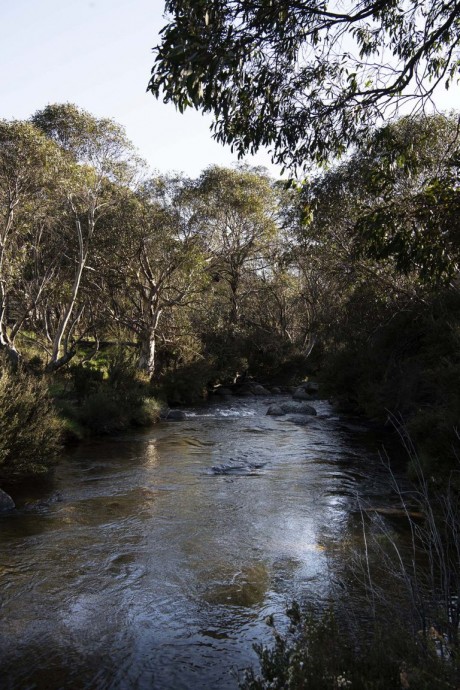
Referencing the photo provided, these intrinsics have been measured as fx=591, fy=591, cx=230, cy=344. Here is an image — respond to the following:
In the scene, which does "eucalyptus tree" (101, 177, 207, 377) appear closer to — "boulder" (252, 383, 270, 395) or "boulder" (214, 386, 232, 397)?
"boulder" (214, 386, 232, 397)

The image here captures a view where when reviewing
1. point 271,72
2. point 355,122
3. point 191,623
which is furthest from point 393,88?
point 191,623

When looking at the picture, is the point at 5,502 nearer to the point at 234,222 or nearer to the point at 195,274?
the point at 195,274

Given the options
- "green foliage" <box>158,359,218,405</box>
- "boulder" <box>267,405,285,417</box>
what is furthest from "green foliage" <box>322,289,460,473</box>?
"green foliage" <box>158,359,218,405</box>

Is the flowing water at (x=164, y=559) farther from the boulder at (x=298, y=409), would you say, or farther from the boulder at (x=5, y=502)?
the boulder at (x=298, y=409)

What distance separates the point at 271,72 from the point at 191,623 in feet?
21.1

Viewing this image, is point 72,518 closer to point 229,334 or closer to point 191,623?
point 191,623

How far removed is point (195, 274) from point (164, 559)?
19.1m

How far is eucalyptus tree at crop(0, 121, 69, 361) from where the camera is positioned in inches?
722

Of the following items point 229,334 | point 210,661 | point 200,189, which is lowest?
point 210,661

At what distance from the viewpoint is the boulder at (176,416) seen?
21.0 metres

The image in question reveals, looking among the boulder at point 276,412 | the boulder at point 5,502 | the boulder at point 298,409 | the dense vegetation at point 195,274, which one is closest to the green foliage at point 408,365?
the dense vegetation at point 195,274

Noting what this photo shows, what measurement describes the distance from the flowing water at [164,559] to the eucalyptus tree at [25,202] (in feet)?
27.7

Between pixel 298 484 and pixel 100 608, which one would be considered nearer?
pixel 100 608

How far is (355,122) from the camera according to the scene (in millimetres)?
7844
